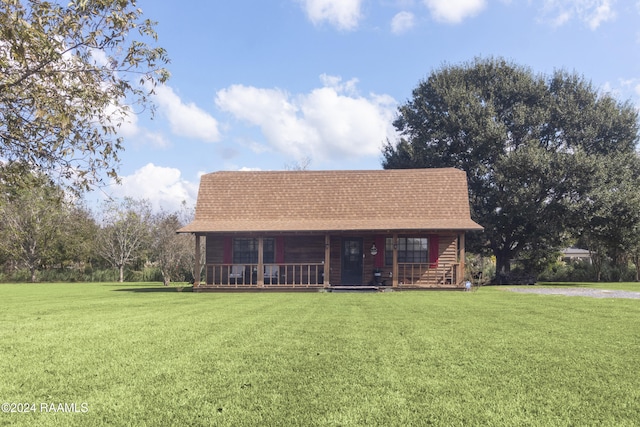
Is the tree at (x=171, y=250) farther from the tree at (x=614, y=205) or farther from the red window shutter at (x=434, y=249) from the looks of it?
the tree at (x=614, y=205)

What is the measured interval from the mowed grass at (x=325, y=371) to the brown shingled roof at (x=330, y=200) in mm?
10274

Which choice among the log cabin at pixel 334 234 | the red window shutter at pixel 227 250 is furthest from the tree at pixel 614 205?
the red window shutter at pixel 227 250

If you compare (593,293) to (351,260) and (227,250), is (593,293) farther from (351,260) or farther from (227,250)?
(227,250)

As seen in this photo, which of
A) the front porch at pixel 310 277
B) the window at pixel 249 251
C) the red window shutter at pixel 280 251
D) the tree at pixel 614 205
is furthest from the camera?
the tree at pixel 614 205

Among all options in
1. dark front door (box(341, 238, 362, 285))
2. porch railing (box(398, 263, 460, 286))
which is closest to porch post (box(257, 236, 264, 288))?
dark front door (box(341, 238, 362, 285))

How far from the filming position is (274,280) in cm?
1950

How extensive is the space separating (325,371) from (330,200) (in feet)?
50.8

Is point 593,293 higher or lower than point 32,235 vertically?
lower

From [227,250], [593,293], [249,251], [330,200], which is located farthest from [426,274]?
[227,250]

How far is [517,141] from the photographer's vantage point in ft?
84.4

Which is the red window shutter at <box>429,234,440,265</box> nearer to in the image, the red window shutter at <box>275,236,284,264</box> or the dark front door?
the dark front door

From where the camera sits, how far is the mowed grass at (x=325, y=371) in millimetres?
3754

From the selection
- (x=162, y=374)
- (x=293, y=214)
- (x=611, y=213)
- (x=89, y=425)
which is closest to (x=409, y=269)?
(x=293, y=214)

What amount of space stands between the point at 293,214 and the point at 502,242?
12871 mm
